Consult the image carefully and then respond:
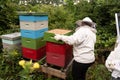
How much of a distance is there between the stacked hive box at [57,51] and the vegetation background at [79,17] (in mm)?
485

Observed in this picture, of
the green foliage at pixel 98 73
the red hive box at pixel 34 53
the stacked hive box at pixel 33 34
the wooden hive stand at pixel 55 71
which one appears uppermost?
the stacked hive box at pixel 33 34

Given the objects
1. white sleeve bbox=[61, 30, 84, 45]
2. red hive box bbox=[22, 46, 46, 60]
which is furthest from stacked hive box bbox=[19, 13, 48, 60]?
white sleeve bbox=[61, 30, 84, 45]

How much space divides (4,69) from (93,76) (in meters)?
2.09

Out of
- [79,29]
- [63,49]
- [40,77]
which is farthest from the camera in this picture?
[40,77]

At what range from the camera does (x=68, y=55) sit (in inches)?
147

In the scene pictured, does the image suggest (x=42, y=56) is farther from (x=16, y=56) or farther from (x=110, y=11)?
(x=110, y=11)

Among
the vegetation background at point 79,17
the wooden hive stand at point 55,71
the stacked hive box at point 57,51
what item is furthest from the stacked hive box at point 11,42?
the stacked hive box at point 57,51

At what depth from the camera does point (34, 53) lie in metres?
3.99

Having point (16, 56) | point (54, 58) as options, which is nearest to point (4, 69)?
point (16, 56)

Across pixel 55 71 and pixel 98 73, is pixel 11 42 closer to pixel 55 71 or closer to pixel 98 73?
pixel 55 71

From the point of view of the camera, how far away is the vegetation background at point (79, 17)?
4344mm

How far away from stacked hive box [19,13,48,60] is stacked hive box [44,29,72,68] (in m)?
0.33

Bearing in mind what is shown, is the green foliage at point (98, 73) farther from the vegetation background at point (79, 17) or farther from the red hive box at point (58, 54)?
the red hive box at point (58, 54)

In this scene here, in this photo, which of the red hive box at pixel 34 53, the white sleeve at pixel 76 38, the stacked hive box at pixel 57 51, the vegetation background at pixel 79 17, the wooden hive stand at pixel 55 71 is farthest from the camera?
the vegetation background at pixel 79 17
